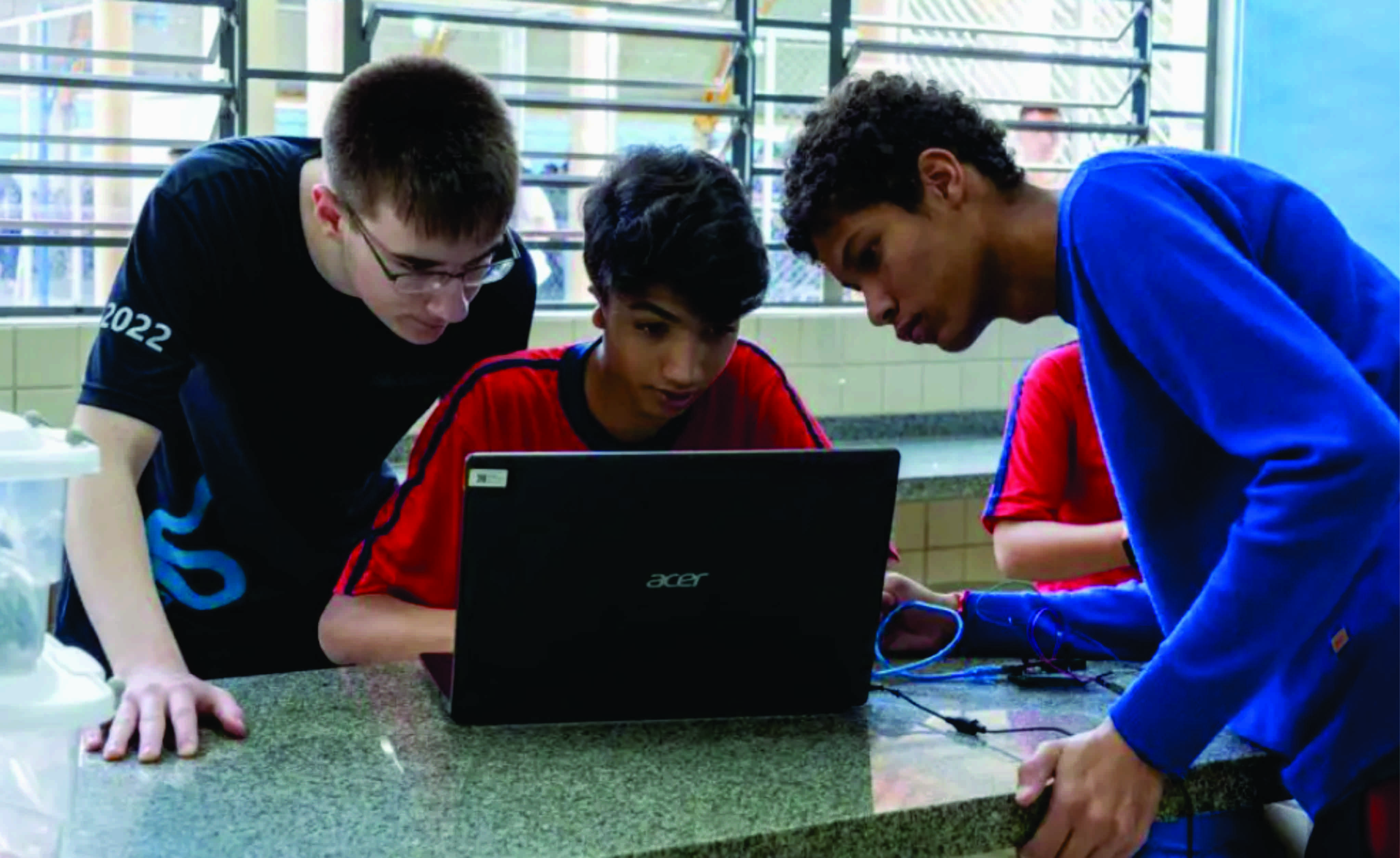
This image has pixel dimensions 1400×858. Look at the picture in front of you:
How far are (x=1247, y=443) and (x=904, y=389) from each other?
2.87 metres

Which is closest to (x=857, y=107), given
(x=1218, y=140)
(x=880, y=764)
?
(x=880, y=764)

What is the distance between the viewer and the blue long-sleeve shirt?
3.94 ft

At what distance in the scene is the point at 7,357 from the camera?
123 inches

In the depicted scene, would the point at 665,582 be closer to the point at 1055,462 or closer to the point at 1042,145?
the point at 1055,462

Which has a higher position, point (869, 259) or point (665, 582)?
point (869, 259)

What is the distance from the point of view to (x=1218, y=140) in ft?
15.0

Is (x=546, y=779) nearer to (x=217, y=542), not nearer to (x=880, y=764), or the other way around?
(x=880, y=764)

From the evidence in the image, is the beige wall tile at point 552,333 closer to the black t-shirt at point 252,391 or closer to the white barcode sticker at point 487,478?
the black t-shirt at point 252,391

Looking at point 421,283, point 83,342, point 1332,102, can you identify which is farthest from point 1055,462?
point 1332,102

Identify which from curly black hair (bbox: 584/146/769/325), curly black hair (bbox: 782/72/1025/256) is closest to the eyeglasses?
curly black hair (bbox: 584/146/769/325)

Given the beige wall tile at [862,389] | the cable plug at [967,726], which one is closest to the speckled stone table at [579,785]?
the cable plug at [967,726]

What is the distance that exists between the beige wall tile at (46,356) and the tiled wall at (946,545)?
1780 mm

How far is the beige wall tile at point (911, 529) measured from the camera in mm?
3842

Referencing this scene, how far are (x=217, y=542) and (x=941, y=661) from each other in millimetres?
929
